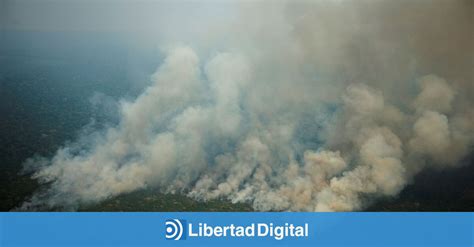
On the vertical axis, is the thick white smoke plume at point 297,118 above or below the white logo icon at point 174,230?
above

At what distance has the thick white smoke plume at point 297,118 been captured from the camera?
7984 millimetres

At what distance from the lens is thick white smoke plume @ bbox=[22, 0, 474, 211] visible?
7984 mm

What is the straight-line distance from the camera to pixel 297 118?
363 inches

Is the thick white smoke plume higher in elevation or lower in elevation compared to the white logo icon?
higher

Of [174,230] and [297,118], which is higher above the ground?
[297,118]

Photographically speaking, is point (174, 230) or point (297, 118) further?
point (297, 118)

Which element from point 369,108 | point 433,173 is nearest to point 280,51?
point 369,108

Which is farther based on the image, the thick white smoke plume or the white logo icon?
the thick white smoke plume

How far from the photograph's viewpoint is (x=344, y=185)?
806 centimetres

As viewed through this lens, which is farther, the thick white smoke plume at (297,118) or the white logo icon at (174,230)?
the thick white smoke plume at (297,118)

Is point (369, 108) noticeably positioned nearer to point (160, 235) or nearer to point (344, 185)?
point (344, 185)

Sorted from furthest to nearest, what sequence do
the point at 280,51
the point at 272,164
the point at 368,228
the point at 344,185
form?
the point at 280,51
the point at 272,164
the point at 344,185
the point at 368,228

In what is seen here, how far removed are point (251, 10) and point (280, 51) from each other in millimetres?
1986

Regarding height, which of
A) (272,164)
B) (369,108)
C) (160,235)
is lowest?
(160,235)
